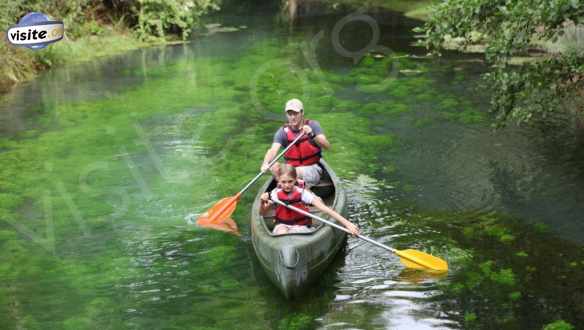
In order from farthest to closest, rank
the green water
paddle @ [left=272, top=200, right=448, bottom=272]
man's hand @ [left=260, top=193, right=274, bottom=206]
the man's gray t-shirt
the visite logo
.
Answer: the visite logo
the man's gray t-shirt
man's hand @ [left=260, top=193, right=274, bottom=206]
paddle @ [left=272, top=200, right=448, bottom=272]
the green water

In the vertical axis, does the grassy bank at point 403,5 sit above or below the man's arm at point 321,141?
above

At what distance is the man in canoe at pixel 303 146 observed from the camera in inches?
307

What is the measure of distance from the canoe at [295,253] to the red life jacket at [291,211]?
0.52 feet

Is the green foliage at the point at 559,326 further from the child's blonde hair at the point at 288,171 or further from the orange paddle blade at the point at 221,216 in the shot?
the orange paddle blade at the point at 221,216

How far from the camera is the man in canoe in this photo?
25.6 feet

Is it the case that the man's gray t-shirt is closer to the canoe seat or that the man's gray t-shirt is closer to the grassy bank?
the canoe seat

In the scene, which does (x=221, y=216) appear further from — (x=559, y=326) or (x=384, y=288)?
(x=559, y=326)

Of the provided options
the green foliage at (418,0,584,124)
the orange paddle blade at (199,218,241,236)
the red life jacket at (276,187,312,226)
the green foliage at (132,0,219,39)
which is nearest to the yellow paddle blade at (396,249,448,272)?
the red life jacket at (276,187,312,226)

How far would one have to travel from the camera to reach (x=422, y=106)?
495 inches

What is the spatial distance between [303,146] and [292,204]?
141 cm

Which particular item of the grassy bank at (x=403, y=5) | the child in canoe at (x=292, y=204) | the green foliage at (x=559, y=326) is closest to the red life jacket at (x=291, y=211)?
the child in canoe at (x=292, y=204)

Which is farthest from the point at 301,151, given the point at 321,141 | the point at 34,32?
the point at 34,32

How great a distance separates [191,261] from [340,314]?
1838 millimetres

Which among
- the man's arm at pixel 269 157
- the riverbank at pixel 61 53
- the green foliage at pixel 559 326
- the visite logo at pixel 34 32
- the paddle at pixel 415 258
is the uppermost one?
the visite logo at pixel 34 32
